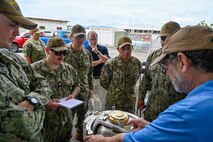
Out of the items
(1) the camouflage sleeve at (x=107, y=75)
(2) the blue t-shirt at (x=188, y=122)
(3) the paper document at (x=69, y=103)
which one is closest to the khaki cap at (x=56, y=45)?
(3) the paper document at (x=69, y=103)

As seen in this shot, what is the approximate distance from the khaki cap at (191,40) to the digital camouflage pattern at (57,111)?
Answer: 1922mm

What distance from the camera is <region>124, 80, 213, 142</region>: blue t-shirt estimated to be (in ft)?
3.53

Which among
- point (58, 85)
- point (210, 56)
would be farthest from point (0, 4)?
point (58, 85)

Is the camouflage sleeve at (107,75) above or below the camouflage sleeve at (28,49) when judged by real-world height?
below

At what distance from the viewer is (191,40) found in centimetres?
131

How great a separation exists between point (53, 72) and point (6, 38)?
1.44 m

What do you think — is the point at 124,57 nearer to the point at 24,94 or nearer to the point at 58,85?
the point at 58,85

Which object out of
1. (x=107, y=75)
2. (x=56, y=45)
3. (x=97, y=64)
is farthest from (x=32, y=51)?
(x=56, y=45)

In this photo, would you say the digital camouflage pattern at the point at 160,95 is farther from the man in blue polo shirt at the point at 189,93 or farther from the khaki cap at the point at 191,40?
the khaki cap at the point at 191,40

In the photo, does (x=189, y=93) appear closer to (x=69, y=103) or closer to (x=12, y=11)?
(x=12, y=11)

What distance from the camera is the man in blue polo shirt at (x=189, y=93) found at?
108 cm

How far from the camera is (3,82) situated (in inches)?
60.7

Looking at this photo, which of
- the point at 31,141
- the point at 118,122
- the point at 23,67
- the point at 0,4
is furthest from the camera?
the point at 118,122

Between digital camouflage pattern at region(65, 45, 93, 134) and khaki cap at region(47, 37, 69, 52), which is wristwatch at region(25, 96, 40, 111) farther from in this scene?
digital camouflage pattern at region(65, 45, 93, 134)
